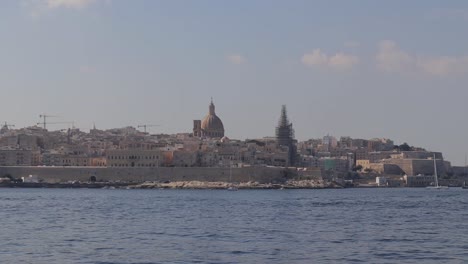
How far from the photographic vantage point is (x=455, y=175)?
108000 mm

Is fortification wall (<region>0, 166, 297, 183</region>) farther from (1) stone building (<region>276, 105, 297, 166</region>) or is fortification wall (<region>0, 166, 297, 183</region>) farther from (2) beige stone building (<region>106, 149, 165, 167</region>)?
(1) stone building (<region>276, 105, 297, 166</region>)

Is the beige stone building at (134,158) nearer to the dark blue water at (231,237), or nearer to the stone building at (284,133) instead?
the stone building at (284,133)

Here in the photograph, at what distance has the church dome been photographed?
108875 mm

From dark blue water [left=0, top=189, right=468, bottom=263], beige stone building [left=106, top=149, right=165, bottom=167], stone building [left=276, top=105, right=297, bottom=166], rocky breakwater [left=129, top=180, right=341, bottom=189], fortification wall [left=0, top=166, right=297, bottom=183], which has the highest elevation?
stone building [left=276, top=105, right=297, bottom=166]

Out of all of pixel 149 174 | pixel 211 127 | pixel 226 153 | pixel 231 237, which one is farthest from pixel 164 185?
pixel 231 237

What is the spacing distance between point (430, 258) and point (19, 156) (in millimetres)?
69267

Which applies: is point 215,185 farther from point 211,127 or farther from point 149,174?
point 211,127

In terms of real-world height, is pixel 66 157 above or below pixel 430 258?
above

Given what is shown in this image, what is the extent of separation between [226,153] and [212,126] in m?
22.0

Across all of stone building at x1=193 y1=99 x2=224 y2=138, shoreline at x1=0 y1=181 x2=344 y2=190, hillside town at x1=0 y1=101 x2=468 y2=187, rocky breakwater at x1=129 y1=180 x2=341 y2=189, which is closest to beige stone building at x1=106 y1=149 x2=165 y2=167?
hillside town at x1=0 y1=101 x2=468 y2=187

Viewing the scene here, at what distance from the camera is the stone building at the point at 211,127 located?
4286 inches

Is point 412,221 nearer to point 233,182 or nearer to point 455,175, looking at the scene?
point 233,182

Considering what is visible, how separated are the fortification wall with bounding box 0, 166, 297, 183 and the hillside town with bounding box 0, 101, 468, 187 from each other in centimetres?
177

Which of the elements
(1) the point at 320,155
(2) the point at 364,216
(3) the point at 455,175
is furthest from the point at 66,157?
(2) the point at 364,216
